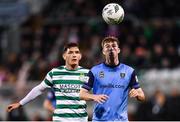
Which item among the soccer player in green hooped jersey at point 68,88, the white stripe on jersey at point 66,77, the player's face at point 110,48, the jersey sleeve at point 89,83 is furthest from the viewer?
the white stripe on jersey at point 66,77

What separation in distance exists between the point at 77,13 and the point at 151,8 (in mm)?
2572

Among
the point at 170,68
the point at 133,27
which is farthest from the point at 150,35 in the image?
the point at 170,68

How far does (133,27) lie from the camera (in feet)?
86.7

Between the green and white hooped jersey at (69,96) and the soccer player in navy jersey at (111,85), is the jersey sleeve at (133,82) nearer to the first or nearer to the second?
the soccer player in navy jersey at (111,85)

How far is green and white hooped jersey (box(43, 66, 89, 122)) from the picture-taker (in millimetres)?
14156

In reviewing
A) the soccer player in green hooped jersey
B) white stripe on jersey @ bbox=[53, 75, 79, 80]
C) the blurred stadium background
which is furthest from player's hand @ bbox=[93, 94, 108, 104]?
the blurred stadium background

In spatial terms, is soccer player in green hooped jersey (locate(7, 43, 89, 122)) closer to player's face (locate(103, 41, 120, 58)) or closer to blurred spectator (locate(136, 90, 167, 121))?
player's face (locate(103, 41, 120, 58))

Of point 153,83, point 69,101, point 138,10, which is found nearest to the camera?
point 69,101

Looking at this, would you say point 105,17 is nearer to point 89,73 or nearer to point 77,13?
point 89,73

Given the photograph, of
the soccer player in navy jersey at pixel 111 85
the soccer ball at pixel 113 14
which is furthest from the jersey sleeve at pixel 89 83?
the soccer ball at pixel 113 14

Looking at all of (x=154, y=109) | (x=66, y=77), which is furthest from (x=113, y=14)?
(x=154, y=109)

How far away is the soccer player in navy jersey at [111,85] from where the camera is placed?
13023mm

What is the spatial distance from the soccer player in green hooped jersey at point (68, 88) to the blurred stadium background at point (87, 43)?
6.25 metres

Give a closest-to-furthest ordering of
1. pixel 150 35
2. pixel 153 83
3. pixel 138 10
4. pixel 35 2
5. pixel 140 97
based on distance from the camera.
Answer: pixel 140 97 < pixel 153 83 < pixel 150 35 < pixel 138 10 < pixel 35 2
